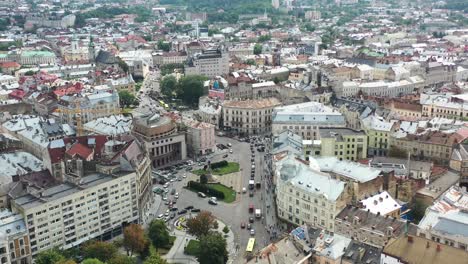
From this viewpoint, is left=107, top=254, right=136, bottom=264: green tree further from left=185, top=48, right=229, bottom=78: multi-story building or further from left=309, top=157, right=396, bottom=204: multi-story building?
left=185, top=48, right=229, bottom=78: multi-story building

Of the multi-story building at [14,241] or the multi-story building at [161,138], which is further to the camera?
the multi-story building at [161,138]

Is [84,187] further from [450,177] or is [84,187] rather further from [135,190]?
[450,177]

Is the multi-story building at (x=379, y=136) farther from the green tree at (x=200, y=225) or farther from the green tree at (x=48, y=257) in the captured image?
the green tree at (x=48, y=257)

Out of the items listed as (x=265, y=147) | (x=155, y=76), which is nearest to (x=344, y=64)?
(x=155, y=76)

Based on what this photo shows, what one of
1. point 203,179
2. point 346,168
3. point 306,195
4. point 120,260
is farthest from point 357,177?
point 120,260

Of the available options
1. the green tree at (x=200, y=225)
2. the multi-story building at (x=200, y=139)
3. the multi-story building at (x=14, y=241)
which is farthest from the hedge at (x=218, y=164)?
the multi-story building at (x=14, y=241)

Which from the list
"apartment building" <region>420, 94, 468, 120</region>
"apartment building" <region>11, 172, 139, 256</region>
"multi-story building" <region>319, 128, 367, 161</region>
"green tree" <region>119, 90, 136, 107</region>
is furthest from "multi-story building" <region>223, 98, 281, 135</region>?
"apartment building" <region>11, 172, 139, 256</region>
